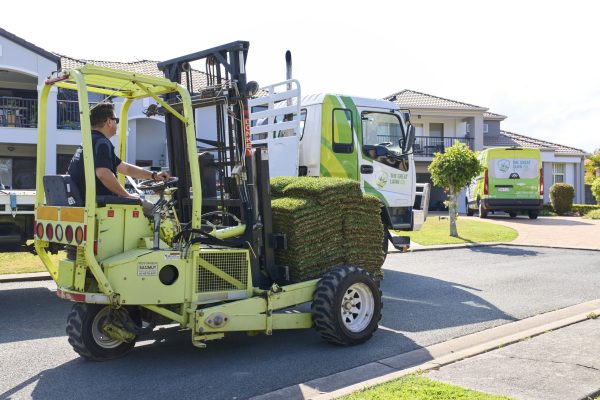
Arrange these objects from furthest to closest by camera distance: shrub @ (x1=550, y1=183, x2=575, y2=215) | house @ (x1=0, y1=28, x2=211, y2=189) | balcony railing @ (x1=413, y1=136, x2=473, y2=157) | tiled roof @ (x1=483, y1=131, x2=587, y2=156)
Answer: tiled roof @ (x1=483, y1=131, x2=587, y2=156)
balcony railing @ (x1=413, y1=136, x2=473, y2=157)
shrub @ (x1=550, y1=183, x2=575, y2=215)
house @ (x1=0, y1=28, x2=211, y2=189)

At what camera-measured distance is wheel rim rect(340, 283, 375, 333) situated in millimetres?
6344

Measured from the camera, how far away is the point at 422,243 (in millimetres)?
16000

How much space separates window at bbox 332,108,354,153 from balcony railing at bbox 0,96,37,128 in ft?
60.4

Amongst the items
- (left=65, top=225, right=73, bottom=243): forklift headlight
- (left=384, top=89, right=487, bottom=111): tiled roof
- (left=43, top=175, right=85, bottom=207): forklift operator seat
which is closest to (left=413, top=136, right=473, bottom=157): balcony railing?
(left=384, top=89, right=487, bottom=111): tiled roof

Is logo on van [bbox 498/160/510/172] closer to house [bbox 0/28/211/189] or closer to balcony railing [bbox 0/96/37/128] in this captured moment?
house [bbox 0/28/211/189]

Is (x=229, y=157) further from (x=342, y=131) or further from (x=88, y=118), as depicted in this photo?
(x=342, y=131)

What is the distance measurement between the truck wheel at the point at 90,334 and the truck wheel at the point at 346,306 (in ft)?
6.49

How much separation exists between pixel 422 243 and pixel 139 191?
10.9 metres

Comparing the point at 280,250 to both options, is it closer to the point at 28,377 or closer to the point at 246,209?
the point at 246,209

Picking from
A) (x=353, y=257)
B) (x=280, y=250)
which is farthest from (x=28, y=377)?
(x=353, y=257)

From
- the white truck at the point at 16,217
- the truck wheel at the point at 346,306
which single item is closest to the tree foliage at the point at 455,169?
the truck wheel at the point at 346,306

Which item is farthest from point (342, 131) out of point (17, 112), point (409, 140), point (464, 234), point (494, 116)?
point (494, 116)

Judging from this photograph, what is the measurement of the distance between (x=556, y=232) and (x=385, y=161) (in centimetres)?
1095

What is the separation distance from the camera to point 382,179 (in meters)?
10.5
